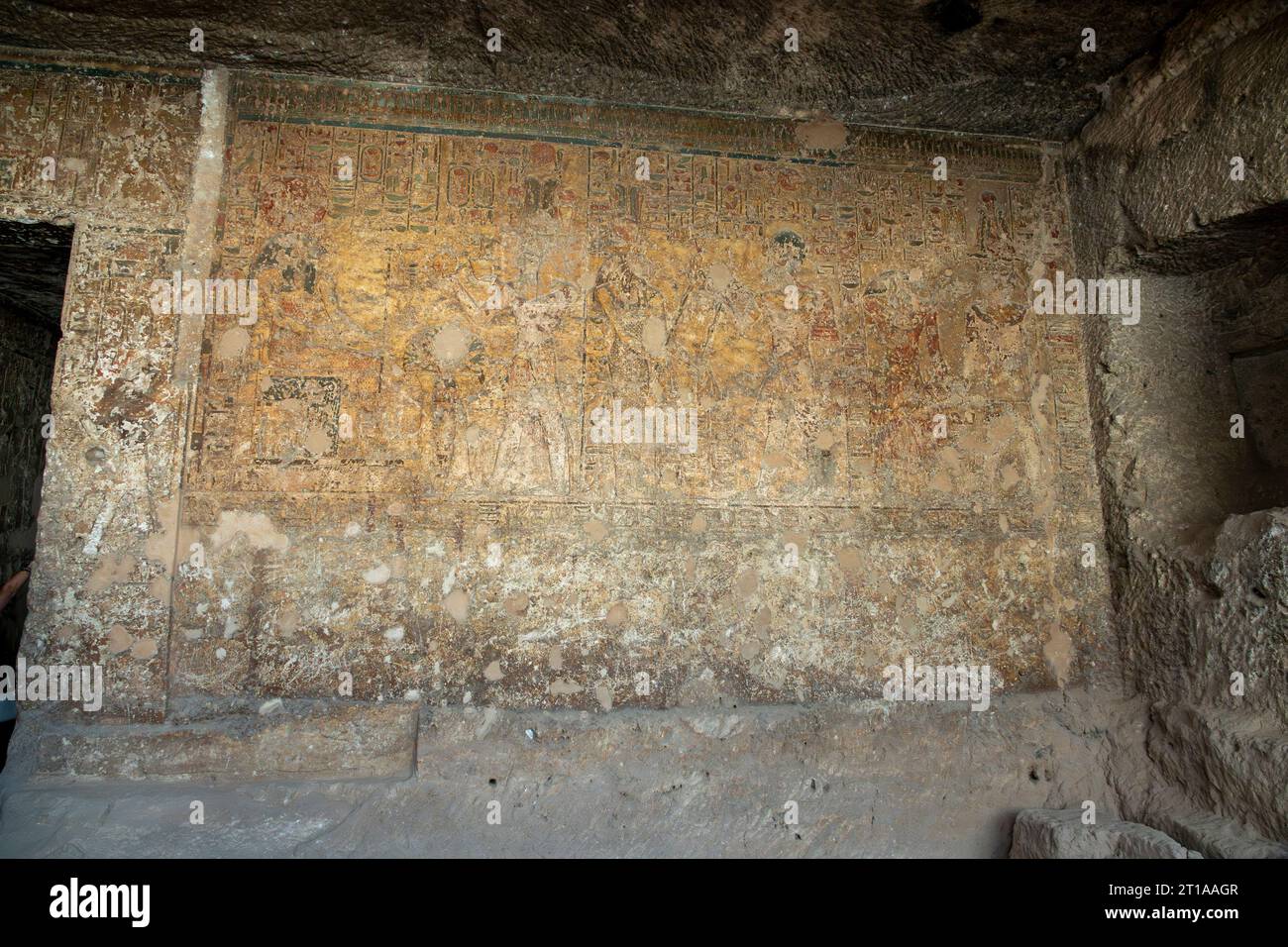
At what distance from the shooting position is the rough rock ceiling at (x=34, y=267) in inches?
146

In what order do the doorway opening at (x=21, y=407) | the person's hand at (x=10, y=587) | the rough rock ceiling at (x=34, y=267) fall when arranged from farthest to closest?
the doorway opening at (x=21, y=407), the rough rock ceiling at (x=34, y=267), the person's hand at (x=10, y=587)

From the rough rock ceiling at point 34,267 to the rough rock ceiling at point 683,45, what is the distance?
0.82m

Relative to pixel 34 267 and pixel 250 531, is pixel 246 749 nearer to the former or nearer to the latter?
pixel 250 531

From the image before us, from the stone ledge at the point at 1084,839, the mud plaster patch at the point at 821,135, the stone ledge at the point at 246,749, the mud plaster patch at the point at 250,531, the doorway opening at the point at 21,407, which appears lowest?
the stone ledge at the point at 1084,839

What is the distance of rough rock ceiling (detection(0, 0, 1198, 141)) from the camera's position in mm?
3477

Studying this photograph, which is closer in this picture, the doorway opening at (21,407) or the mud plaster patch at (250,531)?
the mud plaster patch at (250,531)

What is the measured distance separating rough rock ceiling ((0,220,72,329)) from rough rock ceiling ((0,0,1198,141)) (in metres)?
0.82

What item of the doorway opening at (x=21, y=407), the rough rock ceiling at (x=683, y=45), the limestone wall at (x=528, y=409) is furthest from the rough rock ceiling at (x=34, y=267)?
the rough rock ceiling at (x=683, y=45)

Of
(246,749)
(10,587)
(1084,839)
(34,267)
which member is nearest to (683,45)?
(34,267)

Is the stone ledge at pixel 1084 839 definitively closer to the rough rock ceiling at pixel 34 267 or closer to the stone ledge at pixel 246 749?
the stone ledge at pixel 246 749

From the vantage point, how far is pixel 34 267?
4.19m

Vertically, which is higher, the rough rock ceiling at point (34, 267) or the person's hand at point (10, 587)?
the rough rock ceiling at point (34, 267)

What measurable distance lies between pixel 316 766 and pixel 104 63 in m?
3.31

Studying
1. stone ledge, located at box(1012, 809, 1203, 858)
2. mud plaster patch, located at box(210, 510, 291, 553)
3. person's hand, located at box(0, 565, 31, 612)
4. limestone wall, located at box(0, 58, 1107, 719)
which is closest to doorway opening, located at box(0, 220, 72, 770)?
person's hand, located at box(0, 565, 31, 612)
